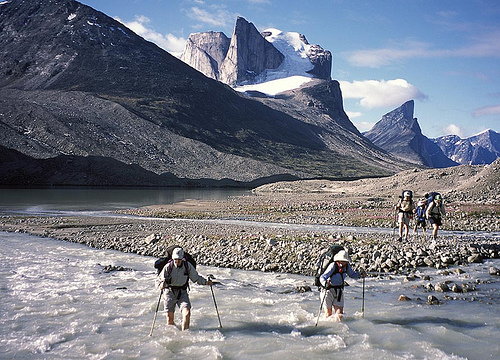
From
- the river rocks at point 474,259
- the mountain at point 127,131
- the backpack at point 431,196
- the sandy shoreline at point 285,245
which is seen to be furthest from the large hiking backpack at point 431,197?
the mountain at point 127,131

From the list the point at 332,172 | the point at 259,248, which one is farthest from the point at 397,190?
the point at 332,172

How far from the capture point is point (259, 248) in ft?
71.5

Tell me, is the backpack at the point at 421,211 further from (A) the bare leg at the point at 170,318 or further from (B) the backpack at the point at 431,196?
(A) the bare leg at the point at 170,318

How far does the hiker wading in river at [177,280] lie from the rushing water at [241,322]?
33.3 inches

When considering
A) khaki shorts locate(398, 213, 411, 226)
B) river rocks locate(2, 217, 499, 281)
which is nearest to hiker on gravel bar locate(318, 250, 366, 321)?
river rocks locate(2, 217, 499, 281)

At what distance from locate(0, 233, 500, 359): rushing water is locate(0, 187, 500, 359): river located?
26 mm

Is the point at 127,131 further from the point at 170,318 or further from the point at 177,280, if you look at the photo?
the point at 177,280

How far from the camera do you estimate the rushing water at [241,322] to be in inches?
412

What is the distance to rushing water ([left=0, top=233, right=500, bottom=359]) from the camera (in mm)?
10456

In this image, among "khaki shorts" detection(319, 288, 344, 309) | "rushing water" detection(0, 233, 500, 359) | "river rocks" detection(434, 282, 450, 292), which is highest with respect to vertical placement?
"khaki shorts" detection(319, 288, 344, 309)

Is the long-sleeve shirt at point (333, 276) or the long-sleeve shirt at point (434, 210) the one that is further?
the long-sleeve shirt at point (434, 210)

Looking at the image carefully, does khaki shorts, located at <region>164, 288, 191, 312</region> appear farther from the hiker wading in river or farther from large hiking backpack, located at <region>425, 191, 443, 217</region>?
large hiking backpack, located at <region>425, 191, 443, 217</region>

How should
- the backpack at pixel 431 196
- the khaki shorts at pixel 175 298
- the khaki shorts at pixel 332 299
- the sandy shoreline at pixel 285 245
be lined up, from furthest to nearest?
the backpack at pixel 431 196 → the sandy shoreline at pixel 285 245 → the khaki shorts at pixel 332 299 → the khaki shorts at pixel 175 298

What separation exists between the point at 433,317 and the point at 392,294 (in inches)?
91.8
